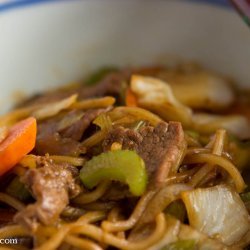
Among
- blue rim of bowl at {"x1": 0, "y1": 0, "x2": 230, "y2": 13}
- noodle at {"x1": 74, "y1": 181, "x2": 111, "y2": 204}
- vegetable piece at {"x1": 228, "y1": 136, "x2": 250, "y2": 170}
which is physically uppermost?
blue rim of bowl at {"x1": 0, "y1": 0, "x2": 230, "y2": 13}

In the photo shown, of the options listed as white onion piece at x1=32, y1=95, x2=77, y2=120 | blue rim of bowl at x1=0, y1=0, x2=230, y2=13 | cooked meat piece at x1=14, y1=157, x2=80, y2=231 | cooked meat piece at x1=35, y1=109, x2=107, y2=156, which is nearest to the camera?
cooked meat piece at x1=14, y1=157, x2=80, y2=231

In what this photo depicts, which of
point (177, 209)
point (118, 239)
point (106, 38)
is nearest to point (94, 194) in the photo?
point (118, 239)

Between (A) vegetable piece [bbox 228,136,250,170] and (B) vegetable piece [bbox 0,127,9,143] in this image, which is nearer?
(B) vegetable piece [bbox 0,127,9,143]

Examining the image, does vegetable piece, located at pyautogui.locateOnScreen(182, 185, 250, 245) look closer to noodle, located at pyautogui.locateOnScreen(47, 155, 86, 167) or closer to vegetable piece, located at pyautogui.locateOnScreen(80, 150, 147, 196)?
vegetable piece, located at pyautogui.locateOnScreen(80, 150, 147, 196)

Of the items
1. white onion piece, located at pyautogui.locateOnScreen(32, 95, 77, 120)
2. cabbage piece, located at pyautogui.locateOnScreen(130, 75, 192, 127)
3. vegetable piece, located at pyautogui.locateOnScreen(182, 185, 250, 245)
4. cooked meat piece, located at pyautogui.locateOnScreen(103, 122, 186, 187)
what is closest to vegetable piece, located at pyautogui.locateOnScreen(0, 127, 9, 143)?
white onion piece, located at pyautogui.locateOnScreen(32, 95, 77, 120)

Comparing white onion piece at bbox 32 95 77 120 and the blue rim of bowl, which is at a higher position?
the blue rim of bowl

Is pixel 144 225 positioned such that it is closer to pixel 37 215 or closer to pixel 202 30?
pixel 37 215

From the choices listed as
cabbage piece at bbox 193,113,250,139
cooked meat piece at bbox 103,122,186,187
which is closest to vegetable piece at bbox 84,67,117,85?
cabbage piece at bbox 193,113,250,139

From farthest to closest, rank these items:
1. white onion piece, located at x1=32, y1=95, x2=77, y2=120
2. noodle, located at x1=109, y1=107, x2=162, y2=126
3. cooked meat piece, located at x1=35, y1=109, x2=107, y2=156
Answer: white onion piece, located at x1=32, y1=95, x2=77, y2=120
noodle, located at x1=109, y1=107, x2=162, y2=126
cooked meat piece, located at x1=35, y1=109, x2=107, y2=156
